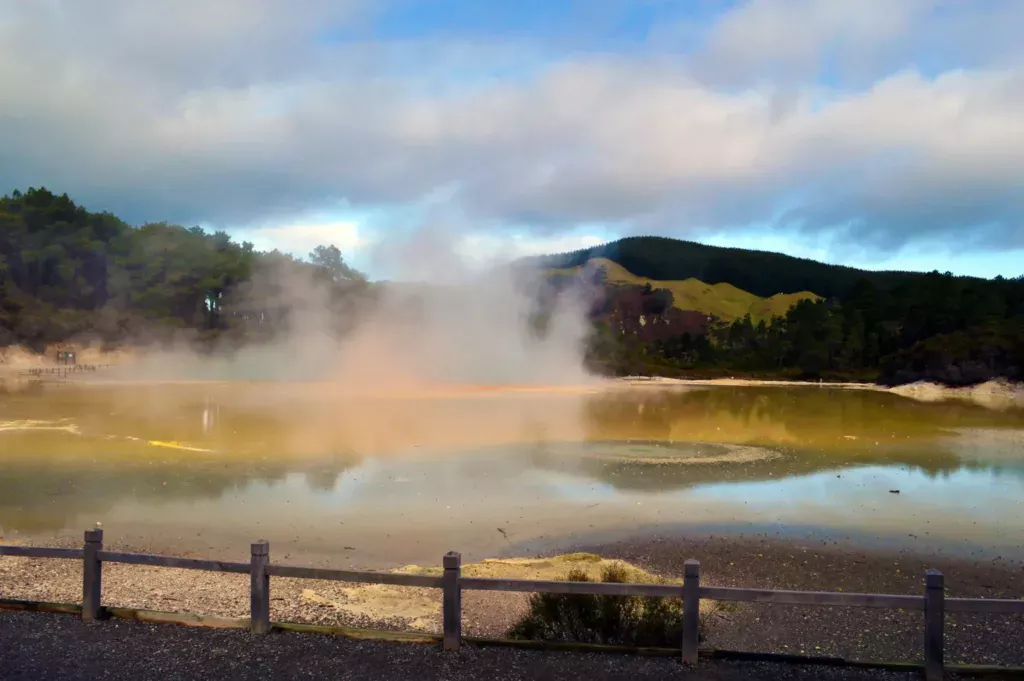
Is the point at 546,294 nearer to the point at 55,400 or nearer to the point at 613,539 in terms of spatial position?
the point at 55,400

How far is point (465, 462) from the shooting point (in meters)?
20.3

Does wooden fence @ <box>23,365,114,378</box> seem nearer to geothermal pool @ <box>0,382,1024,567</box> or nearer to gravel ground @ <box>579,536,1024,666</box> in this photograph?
geothermal pool @ <box>0,382,1024,567</box>

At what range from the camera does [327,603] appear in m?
8.96

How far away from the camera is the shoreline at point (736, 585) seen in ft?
25.9

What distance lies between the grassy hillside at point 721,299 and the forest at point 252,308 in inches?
2881

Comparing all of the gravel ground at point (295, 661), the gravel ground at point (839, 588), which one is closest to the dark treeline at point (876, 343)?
the gravel ground at point (839, 588)

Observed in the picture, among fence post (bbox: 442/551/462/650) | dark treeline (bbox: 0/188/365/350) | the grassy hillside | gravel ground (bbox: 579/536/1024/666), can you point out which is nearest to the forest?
dark treeline (bbox: 0/188/365/350)

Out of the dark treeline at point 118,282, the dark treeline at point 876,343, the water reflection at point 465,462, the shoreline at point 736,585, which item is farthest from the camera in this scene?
the dark treeline at point 118,282

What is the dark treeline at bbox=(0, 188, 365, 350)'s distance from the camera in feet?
245

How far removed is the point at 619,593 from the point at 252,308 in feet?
275

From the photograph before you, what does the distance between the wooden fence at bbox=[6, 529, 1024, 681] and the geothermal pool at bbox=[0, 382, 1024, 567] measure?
4.47 metres

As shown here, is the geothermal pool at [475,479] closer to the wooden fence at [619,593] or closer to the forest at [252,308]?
the wooden fence at [619,593]

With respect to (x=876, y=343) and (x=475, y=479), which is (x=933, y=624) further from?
(x=876, y=343)

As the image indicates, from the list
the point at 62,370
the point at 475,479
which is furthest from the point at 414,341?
the point at 475,479
